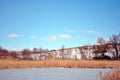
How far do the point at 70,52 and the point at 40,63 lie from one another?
103ft

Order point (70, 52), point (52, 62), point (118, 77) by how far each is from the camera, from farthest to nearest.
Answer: point (70, 52), point (52, 62), point (118, 77)

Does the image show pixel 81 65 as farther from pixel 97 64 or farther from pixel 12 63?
pixel 12 63

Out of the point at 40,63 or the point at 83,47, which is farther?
the point at 83,47

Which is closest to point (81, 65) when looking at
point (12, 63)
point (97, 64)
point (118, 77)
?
point (97, 64)

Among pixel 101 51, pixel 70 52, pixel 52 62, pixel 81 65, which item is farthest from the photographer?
pixel 70 52

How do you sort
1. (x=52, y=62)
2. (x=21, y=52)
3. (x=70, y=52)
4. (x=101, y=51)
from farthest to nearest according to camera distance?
(x=21, y=52) → (x=70, y=52) → (x=101, y=51) → (x=52, y=62)

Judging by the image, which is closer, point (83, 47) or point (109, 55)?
point (109, 55)

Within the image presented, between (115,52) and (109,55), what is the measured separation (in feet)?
7.19

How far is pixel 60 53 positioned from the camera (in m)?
57.6

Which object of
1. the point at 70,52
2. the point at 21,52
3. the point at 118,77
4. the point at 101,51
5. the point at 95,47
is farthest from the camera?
the point at 21,52

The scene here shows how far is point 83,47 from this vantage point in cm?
5609

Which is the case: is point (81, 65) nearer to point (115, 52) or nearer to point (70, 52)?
point (115, 52)

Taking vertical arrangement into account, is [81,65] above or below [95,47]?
below

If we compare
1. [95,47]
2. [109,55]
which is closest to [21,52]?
[95,47]
